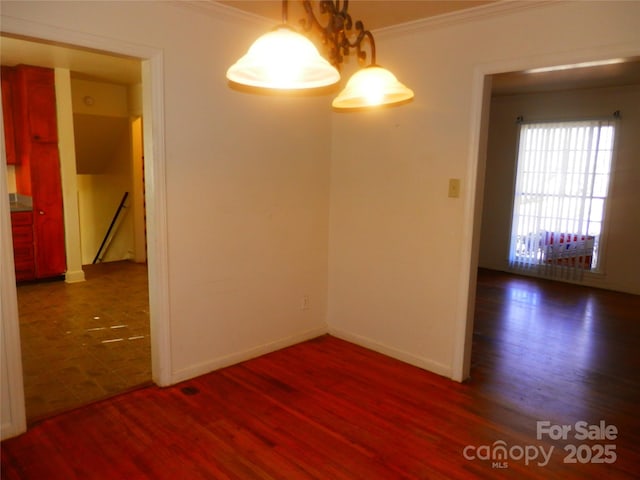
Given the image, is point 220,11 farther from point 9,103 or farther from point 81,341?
point 9,103

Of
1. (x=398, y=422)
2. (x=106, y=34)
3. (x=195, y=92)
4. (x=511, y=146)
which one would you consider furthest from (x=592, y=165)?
(x=106, y=34)

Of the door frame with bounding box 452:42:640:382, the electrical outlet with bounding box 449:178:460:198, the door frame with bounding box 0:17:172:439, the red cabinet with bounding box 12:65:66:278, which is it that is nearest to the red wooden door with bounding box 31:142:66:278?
the red cabinet with bounding box 12:65:66:278

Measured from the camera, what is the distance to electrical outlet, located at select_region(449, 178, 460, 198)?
9.47 feet

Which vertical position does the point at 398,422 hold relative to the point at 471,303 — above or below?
below

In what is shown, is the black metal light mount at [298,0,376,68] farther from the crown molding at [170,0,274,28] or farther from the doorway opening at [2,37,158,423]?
the doorway opening at [2,37,158,423]

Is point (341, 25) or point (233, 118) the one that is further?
point (233, 118)

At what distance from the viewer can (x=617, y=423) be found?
2547mm

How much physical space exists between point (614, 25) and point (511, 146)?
4.37 meters

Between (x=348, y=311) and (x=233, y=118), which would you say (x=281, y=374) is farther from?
→ (x=233, y=118)

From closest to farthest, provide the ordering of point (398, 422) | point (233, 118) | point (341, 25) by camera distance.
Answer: point (341, 25), point (398, 422), point (233, 118)

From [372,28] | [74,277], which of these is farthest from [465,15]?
[74,277]

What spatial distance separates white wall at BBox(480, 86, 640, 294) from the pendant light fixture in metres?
5.04

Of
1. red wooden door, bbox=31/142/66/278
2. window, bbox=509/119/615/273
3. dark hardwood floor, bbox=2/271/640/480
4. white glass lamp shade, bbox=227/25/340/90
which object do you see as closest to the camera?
white glass lamp shade, bbox=227/25/340/90

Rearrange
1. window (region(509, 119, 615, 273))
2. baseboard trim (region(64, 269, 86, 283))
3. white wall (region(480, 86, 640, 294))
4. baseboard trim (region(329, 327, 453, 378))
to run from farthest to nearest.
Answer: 1. window (region(509, 119, 615, 273))
2. white wall (region(480, 86, 640, 294))
3. baseboard trim (region(64, 269, 86, 283))
4. baseboard trim (region(329, 327, 453, 378))
